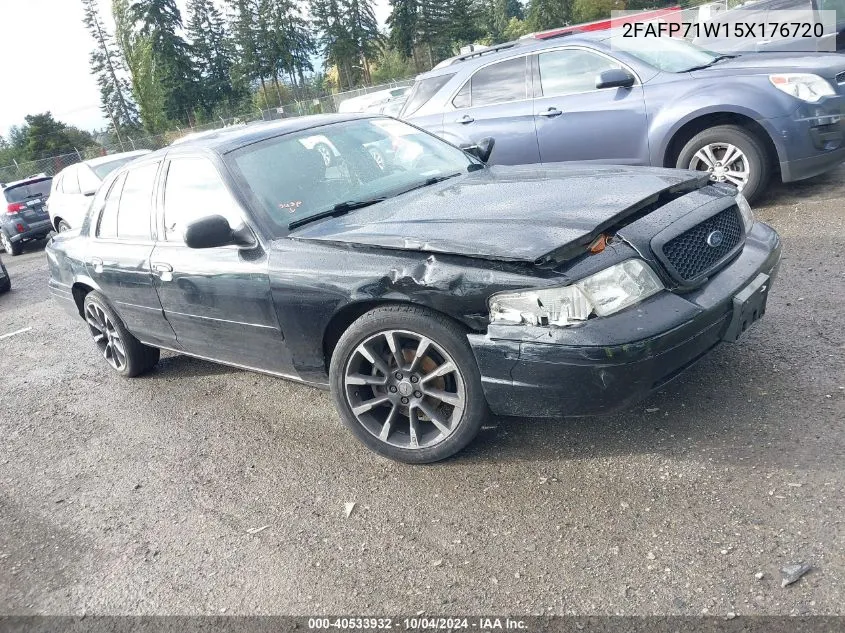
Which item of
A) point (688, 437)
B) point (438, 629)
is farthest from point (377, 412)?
point (688, 437)

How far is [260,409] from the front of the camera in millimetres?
4336

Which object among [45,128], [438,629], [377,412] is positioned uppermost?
[45,128]

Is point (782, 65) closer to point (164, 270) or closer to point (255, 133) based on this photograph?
point (255, 133)

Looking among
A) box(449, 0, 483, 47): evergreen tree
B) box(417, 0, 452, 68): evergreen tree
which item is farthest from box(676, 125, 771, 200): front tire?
box(449, 0, 483, 47): evergreen tree

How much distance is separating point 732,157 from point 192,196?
15.1ft

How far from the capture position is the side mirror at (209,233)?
11.3 feet

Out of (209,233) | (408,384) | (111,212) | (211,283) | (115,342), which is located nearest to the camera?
(408,384)

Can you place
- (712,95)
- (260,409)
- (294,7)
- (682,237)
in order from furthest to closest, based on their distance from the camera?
(294,7) → (712,95) → (260,409) → (682,237)

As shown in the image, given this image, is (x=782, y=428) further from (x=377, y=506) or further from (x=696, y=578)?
(x=377, y=506)

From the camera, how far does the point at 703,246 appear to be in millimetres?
3027

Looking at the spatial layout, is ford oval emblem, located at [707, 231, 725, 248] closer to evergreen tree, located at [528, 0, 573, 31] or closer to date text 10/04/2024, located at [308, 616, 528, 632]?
date text 10/04/2024, located at [308, 616, 528, 632]

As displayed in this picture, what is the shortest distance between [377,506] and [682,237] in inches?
70.0

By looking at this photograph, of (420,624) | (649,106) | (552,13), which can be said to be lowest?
(420,624)

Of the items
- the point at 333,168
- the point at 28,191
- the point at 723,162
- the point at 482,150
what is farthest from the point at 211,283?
the point at 28,191
